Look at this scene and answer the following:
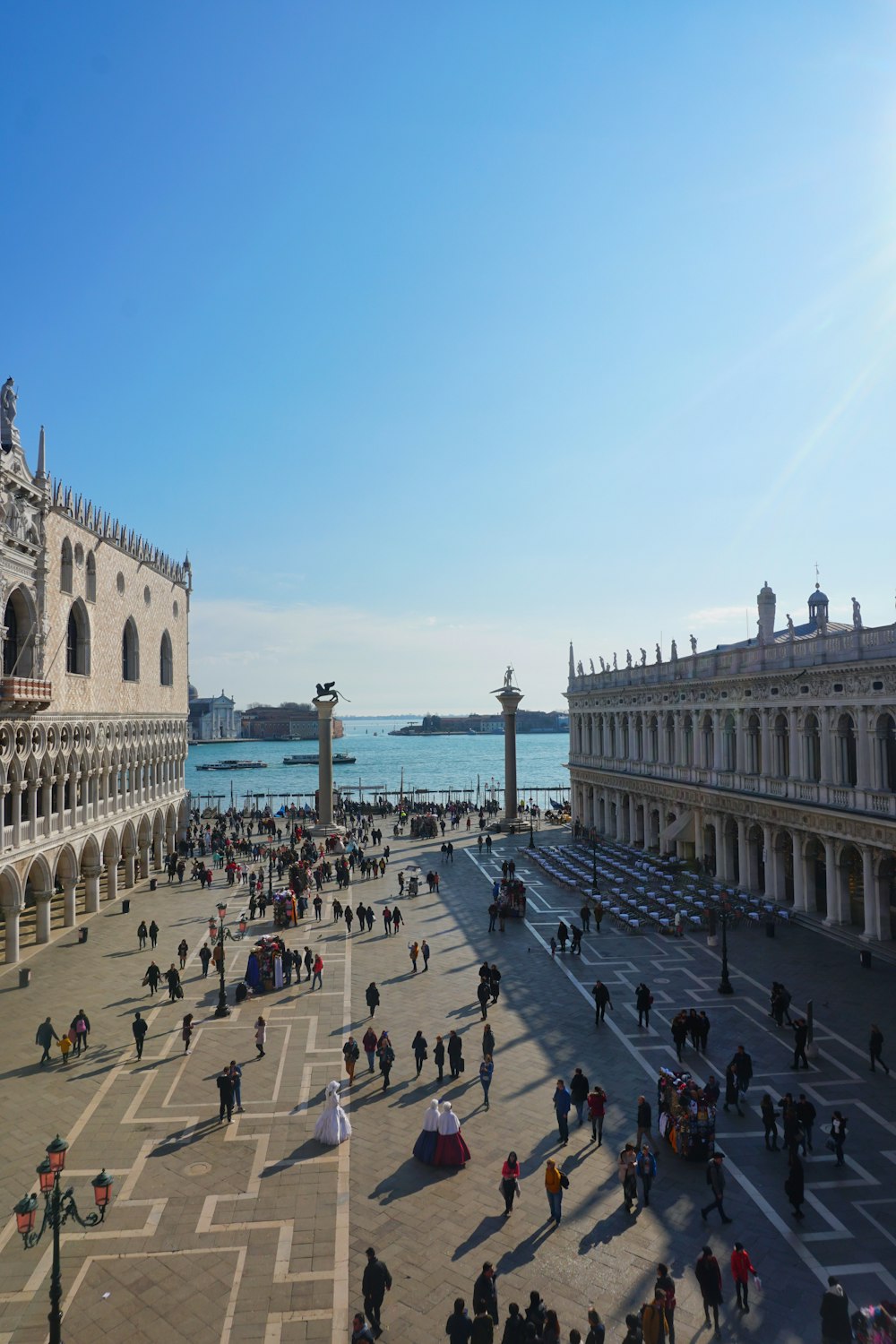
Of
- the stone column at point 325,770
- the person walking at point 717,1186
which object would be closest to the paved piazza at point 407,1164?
the person walking at point 717,1186

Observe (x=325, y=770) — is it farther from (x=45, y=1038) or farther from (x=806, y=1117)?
(x=806, y=1117)

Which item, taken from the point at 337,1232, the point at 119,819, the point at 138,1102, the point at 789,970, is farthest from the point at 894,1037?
the point at 119,819

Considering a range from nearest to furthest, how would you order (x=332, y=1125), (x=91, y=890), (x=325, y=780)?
Result: (x=332, y=1125), (x=91, y=890), (x=325, y=780)

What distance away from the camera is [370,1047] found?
1764 cm

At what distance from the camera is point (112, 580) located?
38.1 m

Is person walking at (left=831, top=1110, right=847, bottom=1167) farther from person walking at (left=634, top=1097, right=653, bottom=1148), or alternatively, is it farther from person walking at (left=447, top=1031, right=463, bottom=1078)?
person walking at (left=447, top=1031, right=463, bottom=1078)

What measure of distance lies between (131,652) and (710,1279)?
37.5 m

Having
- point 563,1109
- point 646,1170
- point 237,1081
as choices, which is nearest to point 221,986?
point 237,1081

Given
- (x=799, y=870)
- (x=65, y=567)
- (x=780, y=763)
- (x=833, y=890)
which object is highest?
(x=65, y=567)

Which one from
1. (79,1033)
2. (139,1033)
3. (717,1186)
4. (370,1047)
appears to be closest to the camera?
(717,1186)

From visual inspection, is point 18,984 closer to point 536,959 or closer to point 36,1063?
point 36,1063

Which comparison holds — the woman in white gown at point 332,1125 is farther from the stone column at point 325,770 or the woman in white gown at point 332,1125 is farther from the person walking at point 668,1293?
the stone column at point 325,770

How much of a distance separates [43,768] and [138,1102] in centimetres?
1558

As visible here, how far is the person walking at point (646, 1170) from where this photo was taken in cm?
1257
